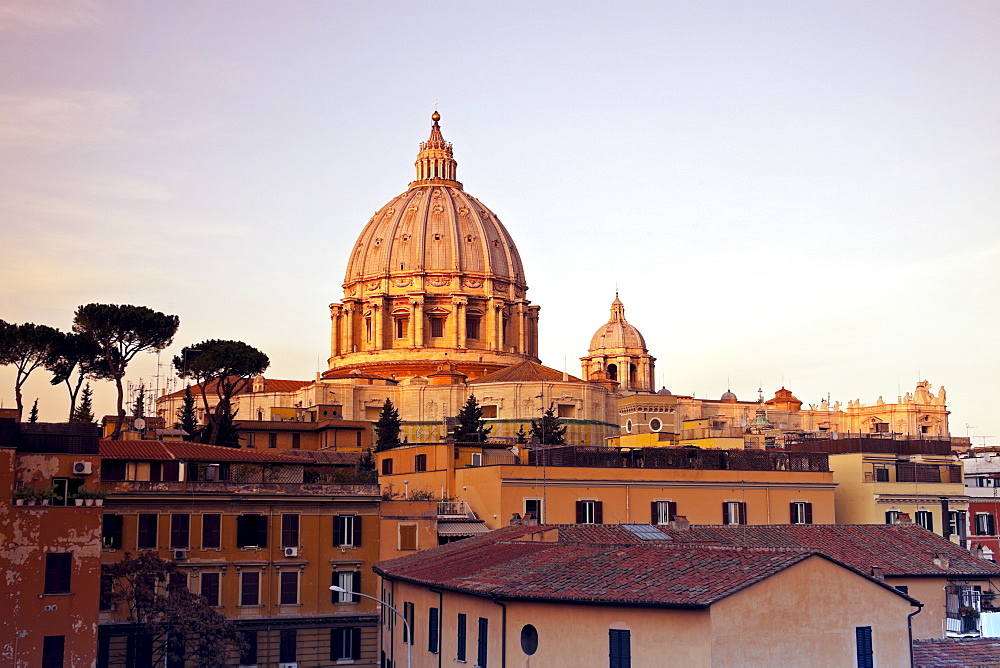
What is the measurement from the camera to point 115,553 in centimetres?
4516

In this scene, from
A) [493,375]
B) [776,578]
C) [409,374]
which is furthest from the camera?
[409,374]

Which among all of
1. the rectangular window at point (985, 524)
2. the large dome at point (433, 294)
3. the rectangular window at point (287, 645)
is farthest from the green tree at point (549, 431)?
the rectangular window at point (287, 645)

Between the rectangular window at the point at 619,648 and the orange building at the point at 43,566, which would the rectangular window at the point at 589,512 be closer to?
the orange building at the point at 43,566

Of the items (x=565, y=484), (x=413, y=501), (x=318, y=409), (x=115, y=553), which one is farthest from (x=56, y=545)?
(x=318, y=409)

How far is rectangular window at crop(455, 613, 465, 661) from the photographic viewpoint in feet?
97.3

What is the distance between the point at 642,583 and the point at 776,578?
99.6 inches

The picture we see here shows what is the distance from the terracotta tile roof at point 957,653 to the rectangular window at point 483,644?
8.48 metres

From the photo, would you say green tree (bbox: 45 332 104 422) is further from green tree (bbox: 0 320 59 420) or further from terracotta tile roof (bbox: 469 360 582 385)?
terracotta tile roof (bbox: 469 360 582 385)

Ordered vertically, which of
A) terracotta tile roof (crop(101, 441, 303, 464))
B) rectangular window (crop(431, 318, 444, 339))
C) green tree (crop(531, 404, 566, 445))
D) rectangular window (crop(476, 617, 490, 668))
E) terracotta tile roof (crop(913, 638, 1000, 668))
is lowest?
terracotta tile roof (crop(913, 638, 1000, 668))

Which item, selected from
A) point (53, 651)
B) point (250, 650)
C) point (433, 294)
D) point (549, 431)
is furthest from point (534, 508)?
point (433, 294)

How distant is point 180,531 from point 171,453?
3675 millimetres

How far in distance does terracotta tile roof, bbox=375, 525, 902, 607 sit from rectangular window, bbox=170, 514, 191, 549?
13011 mm

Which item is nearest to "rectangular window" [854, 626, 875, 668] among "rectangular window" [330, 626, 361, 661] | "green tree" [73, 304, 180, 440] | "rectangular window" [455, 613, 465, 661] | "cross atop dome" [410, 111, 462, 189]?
"rectangular window" [455, 613, 465, 661]

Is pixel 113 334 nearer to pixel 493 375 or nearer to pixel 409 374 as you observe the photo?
pixel 493 375
